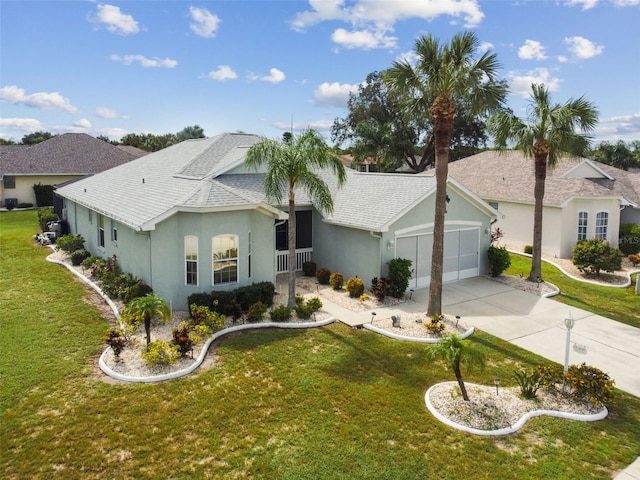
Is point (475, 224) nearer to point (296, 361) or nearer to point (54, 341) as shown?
point (296, 361)

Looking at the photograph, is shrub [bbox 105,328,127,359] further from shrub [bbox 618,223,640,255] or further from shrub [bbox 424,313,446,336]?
shrub [bbox 618,223,640,255]

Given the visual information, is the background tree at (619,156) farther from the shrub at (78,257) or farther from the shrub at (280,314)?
the shrub at (78,257)

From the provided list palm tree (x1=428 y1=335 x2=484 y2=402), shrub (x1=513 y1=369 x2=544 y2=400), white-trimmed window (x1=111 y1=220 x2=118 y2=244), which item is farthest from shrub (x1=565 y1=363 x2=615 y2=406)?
white-trimmed window (x1=111 y1=220 x2=118 y2=244)

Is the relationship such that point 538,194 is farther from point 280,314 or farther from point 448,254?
point 280,314

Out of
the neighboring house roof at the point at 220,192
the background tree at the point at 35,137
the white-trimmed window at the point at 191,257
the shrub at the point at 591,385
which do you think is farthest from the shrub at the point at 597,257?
the background tree at the point at 35,137

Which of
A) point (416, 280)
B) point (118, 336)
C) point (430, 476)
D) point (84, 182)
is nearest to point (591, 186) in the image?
point (416, 280)

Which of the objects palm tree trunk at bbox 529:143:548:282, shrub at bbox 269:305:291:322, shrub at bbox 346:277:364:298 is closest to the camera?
shrub at bbox 269:305:291:322
